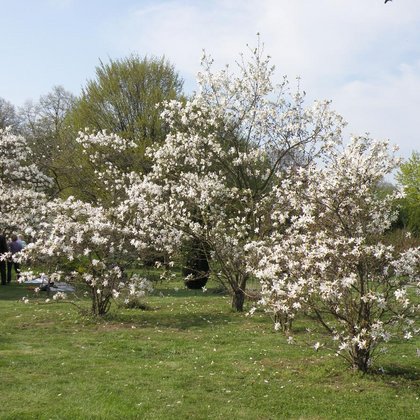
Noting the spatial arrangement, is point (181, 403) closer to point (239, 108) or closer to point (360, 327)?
point (360, 327)

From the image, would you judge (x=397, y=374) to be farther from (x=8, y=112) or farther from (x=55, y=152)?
(x=8, y=112)

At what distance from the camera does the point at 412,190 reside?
1459 inches

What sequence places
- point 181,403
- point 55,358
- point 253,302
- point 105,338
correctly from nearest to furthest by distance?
point 181,403 < point 55,358 < point 105,338 < point 253,302

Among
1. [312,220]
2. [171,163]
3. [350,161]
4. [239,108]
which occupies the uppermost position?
[239,108]

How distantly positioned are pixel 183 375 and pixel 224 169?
754 cm

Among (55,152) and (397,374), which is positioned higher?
(55,152)

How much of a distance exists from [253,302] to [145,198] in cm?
380

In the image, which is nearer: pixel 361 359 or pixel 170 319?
pixel 361 359

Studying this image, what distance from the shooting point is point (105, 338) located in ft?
32.3

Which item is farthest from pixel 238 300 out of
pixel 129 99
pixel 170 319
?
pixel 129 99

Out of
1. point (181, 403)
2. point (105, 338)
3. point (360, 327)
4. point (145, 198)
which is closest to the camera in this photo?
point (181, 403)

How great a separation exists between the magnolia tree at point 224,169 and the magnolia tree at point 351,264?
14.9 ft

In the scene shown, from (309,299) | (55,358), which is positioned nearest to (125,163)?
(55,358)

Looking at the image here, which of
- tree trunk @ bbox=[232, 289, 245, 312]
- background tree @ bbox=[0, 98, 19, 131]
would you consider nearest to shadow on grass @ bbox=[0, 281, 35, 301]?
tree trunk @ bbox=[232, 289, 245, 312]
